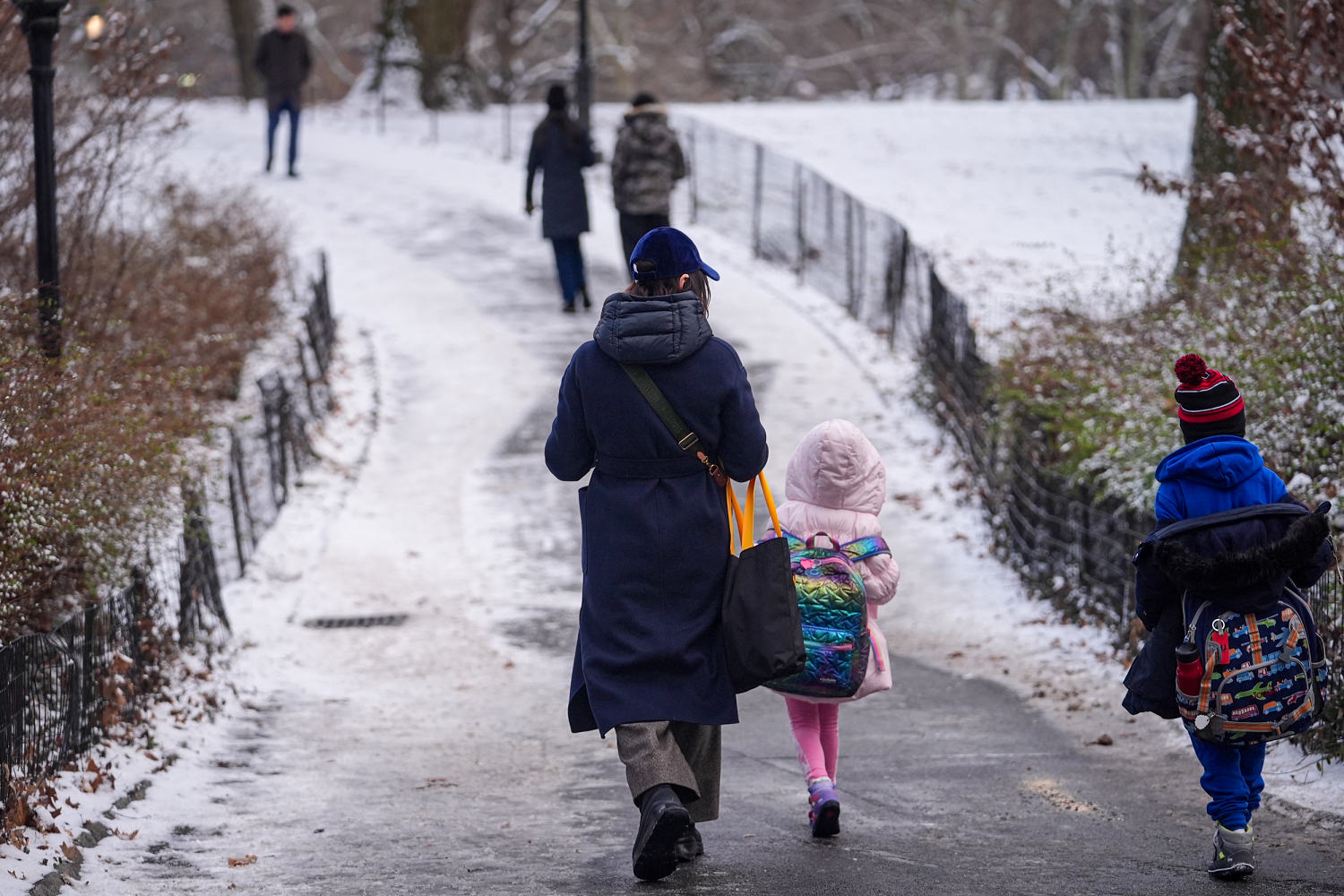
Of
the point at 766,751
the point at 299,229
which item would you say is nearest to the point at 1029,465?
the point at 766,751

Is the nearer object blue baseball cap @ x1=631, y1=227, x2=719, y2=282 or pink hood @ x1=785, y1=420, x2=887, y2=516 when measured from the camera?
blue baseball cap @ x1=631, y1=227, x2=719, y2=282

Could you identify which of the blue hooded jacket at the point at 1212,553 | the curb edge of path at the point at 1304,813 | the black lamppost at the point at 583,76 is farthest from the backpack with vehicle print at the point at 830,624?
the black lamppost at the point at 583,76

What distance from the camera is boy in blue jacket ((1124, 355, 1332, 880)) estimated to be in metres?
4.65

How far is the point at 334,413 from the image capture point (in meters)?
12.9

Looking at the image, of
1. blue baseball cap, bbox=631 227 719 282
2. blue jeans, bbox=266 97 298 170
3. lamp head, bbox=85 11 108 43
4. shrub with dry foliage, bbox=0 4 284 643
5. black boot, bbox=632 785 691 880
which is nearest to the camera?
black boot, bbox=632 785 691 880

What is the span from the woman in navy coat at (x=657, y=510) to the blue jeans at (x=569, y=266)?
10.1 metres

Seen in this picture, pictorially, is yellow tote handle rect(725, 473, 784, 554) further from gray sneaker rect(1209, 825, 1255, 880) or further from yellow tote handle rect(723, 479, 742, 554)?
gray sneaker rect(1209, 825, 1255, 880)

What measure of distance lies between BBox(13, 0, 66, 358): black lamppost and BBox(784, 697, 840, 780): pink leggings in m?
4.28

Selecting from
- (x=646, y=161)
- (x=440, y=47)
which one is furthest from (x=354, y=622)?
(x=440, y=47)

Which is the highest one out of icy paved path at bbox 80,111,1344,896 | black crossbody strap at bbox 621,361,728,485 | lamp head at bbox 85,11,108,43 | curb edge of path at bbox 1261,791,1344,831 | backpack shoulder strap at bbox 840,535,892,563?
lamp head at bbox 85,11,108,43

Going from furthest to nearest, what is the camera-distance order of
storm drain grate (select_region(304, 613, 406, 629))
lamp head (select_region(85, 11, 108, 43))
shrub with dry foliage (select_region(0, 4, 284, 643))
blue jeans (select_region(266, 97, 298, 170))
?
blue jeans (select_region(266, 97, 298, 170)) → lamp head (select_region(85, 11, 108, 43)) → storm drain grate (select_region(304, 613, 406, 629)) → shrub with dry foliage (select_region(0, 4, 284, 643))

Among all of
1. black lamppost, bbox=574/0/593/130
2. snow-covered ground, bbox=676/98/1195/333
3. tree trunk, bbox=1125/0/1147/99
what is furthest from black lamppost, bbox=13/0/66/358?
tree trunk, bbox=1125/0/1147/99

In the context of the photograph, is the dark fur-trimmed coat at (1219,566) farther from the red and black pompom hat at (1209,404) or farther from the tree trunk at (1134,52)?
the tree trunk at (1134,52)

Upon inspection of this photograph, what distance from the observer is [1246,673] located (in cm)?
467
